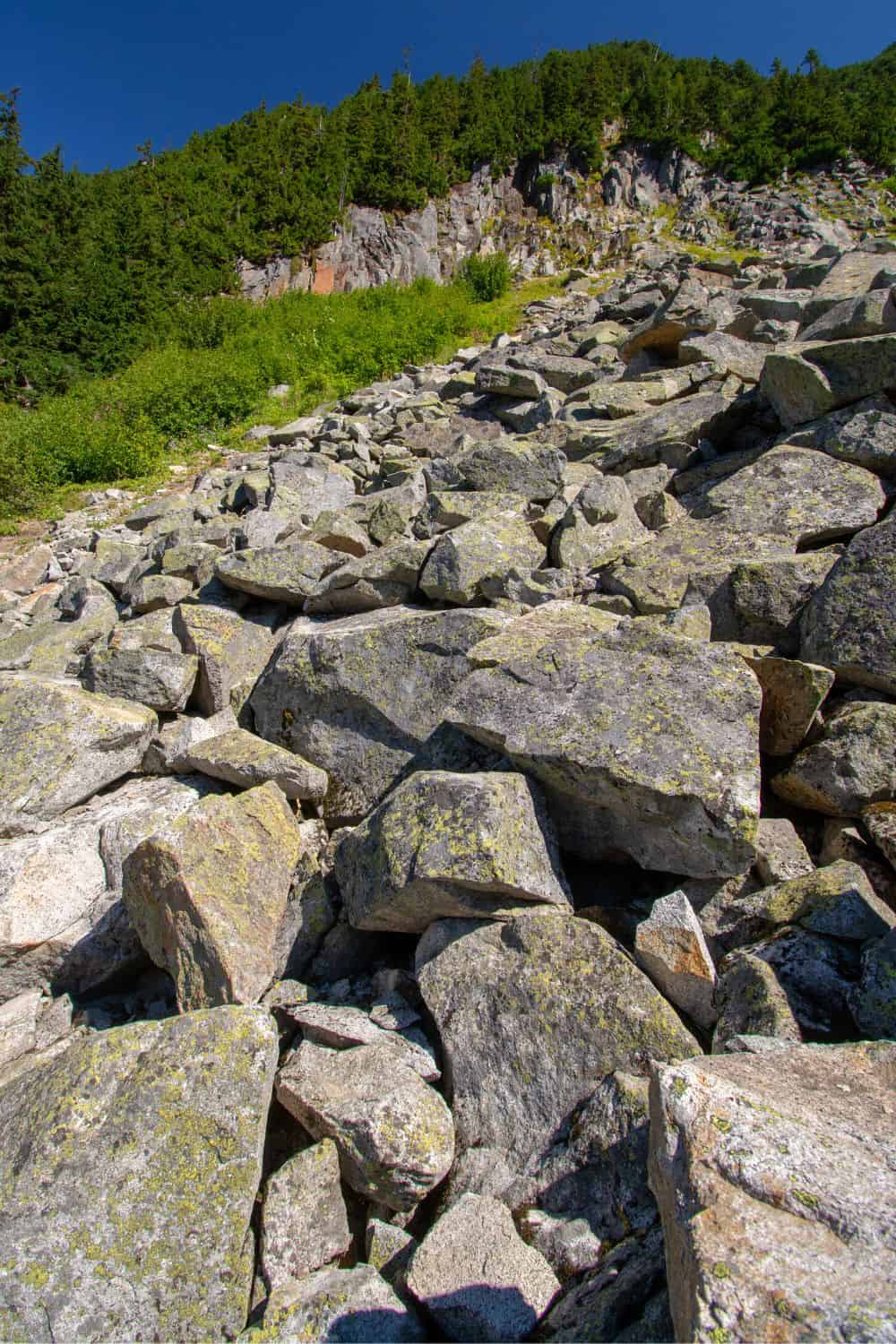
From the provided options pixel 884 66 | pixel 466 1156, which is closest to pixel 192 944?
pixel 466 1156

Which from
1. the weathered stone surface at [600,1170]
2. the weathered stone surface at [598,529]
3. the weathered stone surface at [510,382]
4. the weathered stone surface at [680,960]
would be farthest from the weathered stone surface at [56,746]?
the weathered stone surface at [510,382]

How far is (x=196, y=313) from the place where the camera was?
35.5 meters

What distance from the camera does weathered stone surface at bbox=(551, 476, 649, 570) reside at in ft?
23.7

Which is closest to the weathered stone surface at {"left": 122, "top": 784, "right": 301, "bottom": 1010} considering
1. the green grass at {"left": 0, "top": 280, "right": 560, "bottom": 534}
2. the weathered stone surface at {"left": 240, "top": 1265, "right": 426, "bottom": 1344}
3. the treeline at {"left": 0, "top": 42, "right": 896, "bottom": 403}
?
the weathered stone surface at {"left": 240, "top": 1265, "right": 426, "bottom": 1344}

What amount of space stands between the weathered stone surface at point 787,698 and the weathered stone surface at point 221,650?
456cm

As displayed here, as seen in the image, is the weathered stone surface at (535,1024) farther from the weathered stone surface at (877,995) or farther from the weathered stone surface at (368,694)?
the weathered stone surface at (368,694)

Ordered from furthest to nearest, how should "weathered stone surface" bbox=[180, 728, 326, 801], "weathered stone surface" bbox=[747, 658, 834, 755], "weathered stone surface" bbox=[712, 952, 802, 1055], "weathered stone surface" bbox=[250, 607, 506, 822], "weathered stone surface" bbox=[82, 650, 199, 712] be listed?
"weathered stone surface" bbox=[82, 650, 199, 712]
"weathered stone surface" bbox=[250, 607, 506, 822]
"weathered stone surface" bbox=[180, 728, 326, 801]
"weathered stone surface" bbox=[747, 658, 834, 755]
"weathered stone surface" bbox=[712, 952, 802, 1055]

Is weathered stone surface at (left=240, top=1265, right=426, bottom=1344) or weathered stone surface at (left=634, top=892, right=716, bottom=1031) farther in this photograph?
weathered stone surface at (left=634, top=892, right=716, bottom=1031)

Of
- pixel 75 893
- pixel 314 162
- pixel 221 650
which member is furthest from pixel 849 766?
pixel 314 162

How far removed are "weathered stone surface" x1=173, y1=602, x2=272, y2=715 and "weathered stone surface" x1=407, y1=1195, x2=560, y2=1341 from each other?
470cm

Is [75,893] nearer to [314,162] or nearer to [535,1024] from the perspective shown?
[535,1024]

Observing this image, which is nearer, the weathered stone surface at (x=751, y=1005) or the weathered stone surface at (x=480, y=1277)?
the weathered stone surface at (x=480, y=1277)

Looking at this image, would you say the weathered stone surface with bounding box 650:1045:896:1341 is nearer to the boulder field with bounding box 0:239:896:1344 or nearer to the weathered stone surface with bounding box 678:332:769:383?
the boulder field with bounding box 0:239:896:1344

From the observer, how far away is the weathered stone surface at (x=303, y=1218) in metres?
3.13
